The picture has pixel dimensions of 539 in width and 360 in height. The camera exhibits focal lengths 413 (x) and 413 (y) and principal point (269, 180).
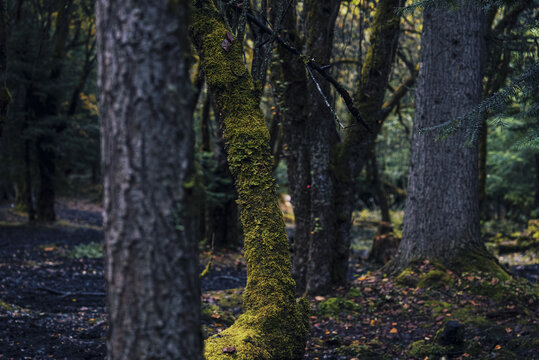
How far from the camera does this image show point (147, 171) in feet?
5.51

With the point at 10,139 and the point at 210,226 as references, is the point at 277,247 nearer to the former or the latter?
the point at 210,226

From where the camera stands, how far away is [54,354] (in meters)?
3.94

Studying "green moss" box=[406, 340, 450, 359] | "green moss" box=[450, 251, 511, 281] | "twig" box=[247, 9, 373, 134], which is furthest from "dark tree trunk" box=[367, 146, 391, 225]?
"twig" box=[247, 9, 373, 134]

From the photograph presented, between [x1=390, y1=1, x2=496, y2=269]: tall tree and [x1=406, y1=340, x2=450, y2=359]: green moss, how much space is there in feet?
6.94

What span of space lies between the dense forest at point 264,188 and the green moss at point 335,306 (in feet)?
0.08

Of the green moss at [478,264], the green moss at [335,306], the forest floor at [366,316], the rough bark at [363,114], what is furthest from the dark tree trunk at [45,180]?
the green moss at [478,264]

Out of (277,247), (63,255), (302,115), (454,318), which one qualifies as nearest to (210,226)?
(63,255)

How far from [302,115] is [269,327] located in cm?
423

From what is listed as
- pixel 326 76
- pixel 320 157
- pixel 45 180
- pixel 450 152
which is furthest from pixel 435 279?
Answer: pixel 45 180

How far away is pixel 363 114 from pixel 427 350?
3250mm

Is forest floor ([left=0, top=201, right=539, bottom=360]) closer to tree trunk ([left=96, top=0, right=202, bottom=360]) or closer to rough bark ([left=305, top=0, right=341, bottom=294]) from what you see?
rough bark ([left=305, top=0, right=341, bottom=294])

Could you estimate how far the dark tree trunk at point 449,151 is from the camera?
6211 millimetres

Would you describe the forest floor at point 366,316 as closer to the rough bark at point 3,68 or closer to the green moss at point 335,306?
the green moss at point 335,306

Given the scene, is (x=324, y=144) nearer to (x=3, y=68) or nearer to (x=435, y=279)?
(x=435, y=279)
